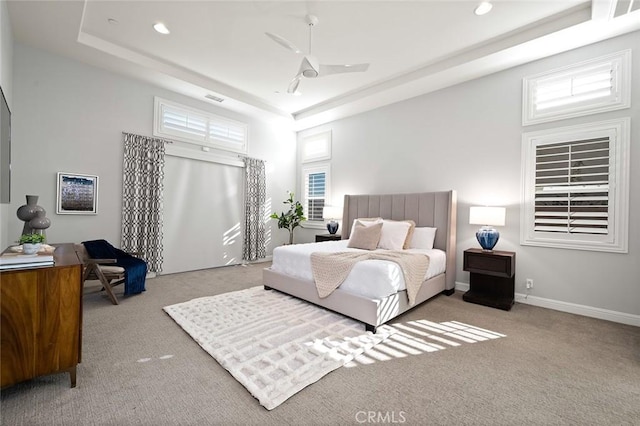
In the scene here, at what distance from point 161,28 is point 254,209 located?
346cm

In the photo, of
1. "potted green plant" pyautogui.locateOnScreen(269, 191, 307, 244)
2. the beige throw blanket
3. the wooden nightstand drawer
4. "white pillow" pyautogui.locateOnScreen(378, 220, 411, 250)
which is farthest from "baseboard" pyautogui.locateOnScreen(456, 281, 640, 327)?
"potted green plant" pyautogui.locateOnScreen(269, 191, 307, 244)

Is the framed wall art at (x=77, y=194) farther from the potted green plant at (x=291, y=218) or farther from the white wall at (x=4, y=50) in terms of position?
the potted green plant at (x=291, y=218)

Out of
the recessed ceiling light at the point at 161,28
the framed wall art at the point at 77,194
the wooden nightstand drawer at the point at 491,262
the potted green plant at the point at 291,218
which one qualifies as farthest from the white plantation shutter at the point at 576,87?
the framed wall art at the point at 77,194

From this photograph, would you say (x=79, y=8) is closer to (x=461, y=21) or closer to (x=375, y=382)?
(x=461, y=21)

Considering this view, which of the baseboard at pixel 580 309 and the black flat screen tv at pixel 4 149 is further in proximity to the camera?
the baseboard at pixel 580 309

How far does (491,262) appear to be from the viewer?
137 inches

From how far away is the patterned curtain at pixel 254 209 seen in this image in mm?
5875

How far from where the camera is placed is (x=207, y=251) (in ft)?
17.6

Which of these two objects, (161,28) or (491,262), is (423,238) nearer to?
(491,262)

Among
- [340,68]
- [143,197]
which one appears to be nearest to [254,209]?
[143,197]

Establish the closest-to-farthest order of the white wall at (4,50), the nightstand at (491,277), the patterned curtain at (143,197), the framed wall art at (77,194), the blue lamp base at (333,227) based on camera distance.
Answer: the white wall at (4,50), the nightstand at (491,277), the framed wall art at (77,194), the patterned curtain at (143,197), the blue lamp base at (333,227)

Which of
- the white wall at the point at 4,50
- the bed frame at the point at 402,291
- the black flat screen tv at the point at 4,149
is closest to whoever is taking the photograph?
the black flat screen tv at the point at 4,149

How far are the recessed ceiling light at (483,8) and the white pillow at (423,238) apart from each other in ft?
8.73

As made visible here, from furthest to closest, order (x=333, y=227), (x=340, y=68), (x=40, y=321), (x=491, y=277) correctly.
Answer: (x=333, y=227) → (x=491, y=277) → (x=340, y=68) → (x=40, y=321)
